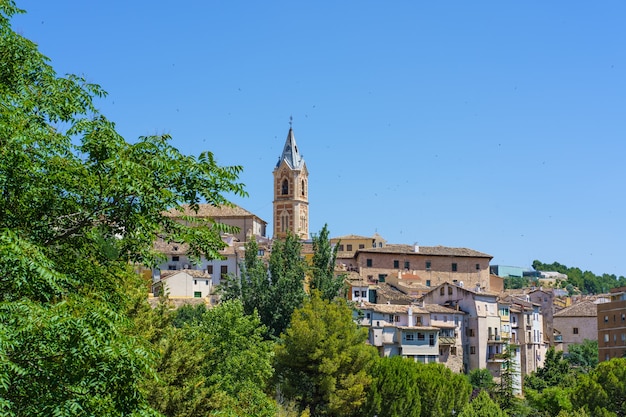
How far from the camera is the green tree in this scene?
1043 centimetres

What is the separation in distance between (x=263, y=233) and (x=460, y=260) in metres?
27.0

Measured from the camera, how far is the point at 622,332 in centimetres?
8769

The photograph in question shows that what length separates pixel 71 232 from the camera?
12719 millimetres

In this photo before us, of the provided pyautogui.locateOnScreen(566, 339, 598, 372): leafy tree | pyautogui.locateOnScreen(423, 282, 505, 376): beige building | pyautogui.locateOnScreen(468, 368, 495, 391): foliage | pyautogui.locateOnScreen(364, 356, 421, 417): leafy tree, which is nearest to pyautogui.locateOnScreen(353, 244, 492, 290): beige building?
pyautogui.locateOnScreen(566, 339, 598, 372): leafy tree

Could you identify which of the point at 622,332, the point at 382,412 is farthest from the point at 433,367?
the point at 622,332

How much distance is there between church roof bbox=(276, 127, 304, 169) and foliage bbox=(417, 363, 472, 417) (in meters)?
81.9

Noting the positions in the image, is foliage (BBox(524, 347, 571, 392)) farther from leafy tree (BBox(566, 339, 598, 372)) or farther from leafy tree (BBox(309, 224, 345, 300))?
leafy tree (BBox(309, 224, 345, 300))

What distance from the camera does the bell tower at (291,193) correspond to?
130 meters

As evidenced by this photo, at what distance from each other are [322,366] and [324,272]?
1083cm

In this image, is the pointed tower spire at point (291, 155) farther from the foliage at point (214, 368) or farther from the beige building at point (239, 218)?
the foliage at point (214, 368)

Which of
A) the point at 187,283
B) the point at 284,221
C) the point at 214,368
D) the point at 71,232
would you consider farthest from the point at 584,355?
the point at 71,232

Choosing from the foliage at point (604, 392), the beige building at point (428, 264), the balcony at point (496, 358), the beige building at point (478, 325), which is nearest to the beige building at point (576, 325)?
the beige building at point (428, 264)

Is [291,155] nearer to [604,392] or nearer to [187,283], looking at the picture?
[187,283]

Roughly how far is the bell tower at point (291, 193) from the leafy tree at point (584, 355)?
150 feet
